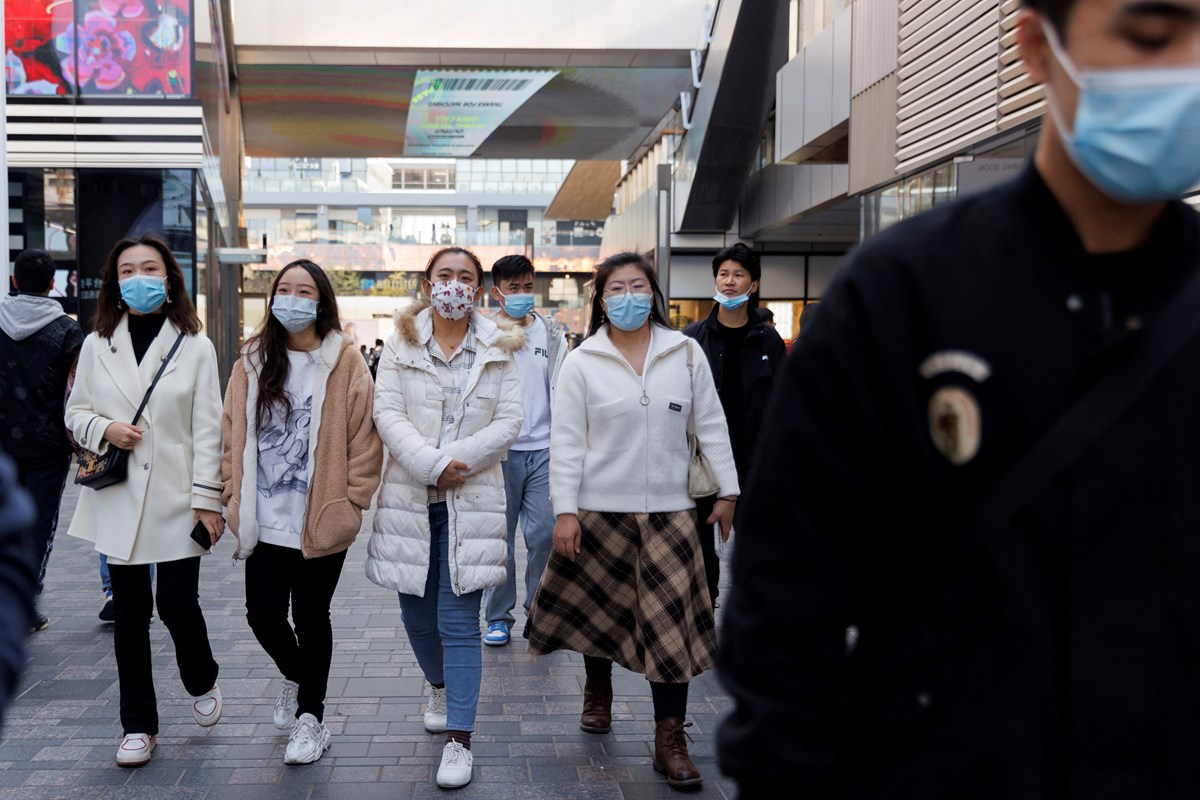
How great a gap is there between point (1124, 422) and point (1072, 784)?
1.38 feet

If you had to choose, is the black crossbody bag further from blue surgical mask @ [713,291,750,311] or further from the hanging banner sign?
the hanging banner sign

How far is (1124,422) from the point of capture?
1.44m

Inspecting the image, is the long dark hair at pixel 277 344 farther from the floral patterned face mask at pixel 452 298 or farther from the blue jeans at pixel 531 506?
the blue jeans at pixel 531 506

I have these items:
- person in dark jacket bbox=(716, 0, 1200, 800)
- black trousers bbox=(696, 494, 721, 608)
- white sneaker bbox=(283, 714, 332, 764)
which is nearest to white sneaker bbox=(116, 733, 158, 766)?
white sneaker bbox=(283, 714, 332, 764)

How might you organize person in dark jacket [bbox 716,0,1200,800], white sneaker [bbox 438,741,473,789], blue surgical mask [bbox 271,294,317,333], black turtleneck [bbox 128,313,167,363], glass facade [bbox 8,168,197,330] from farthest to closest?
glass facade [bbox 8,168,197,330], black turtleneck [bbox 128,313,167,363], blue surgical mask [bbox 271,294,317,333], white sneaker [bbox 438,741,473,789], person in dark jacket [bbox 716,0,1200,800]

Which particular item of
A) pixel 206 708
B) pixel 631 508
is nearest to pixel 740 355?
pixel 631 508

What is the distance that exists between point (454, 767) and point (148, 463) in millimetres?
1727

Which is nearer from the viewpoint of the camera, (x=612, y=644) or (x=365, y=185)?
(x=612, y=644)

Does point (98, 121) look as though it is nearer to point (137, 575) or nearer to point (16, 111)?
A: point (16, 111)

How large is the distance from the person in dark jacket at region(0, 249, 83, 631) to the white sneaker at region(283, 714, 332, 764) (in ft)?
9.38

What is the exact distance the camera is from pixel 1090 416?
1.43 meters

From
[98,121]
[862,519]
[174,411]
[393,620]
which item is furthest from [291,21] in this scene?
[862,519]

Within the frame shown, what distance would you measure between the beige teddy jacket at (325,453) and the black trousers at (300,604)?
10 centimetres

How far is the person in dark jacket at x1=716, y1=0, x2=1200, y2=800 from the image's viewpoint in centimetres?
143
